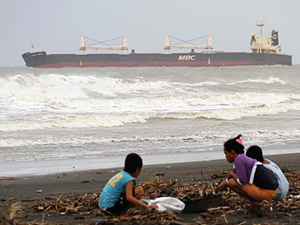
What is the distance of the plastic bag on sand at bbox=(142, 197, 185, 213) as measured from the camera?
4.24 m

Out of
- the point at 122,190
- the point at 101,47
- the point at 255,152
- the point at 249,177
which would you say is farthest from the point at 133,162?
the point at 101,47

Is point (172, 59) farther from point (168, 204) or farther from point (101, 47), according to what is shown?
point (168, 204)

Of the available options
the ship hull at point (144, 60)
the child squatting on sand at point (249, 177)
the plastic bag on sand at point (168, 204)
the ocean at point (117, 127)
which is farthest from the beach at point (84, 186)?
the ship hull at point (144, 60)

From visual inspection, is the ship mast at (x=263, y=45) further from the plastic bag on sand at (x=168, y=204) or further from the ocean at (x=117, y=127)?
the plastic bag on sand at (x=168, y=204)

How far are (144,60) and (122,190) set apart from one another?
64.3 metres

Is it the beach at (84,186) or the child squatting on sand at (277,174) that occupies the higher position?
the child squatting on sand at (277,174)

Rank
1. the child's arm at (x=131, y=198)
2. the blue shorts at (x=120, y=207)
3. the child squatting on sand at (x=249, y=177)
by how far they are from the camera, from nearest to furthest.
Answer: the child's arm at (x=131, y=198) < the blue shorts at (x=120, y=207) < the child squatting on sand at (x=249, y=177)

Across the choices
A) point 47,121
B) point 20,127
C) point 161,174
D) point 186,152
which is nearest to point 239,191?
point 161,174

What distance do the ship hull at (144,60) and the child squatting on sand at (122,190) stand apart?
61.1 m

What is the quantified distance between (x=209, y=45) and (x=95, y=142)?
78.1 meters

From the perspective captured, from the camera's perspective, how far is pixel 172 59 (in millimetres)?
67688

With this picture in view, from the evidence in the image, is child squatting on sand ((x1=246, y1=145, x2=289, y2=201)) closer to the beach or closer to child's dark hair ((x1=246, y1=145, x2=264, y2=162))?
child's dark hair ((x1=246, y1=145, x2=264, y2=162))

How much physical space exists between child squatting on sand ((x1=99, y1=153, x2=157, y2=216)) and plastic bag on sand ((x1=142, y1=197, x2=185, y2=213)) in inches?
2.8

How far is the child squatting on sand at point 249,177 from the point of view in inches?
176
